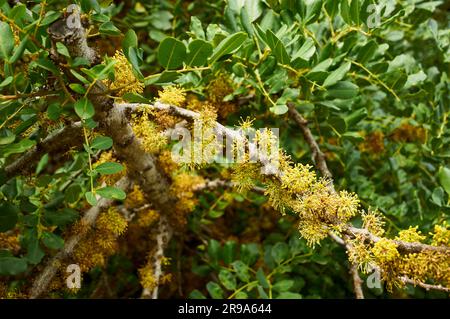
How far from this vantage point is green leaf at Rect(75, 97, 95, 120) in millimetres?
917

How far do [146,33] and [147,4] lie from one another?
181 millimetres

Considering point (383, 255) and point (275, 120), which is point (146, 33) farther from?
point (383, 255)

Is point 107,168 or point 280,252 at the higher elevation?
point 107,168

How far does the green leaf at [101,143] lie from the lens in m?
1.04

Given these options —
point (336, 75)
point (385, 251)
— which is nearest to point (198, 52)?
point (336, 75)

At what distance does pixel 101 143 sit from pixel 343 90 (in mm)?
596

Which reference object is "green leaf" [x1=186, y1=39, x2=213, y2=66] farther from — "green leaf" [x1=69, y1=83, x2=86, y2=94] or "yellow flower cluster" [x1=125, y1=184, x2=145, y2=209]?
"yellow flower cluster" [x1=125, y1=184, x2=145, y2=209]

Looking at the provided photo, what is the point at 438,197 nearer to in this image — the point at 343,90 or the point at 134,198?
the point at 343,90

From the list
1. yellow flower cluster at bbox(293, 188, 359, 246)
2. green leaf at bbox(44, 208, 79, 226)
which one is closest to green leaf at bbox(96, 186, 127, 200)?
green leaf at bbox(44, 208, 79, 226)

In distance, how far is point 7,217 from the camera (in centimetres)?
111

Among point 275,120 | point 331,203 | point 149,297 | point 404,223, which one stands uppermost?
point 331,203

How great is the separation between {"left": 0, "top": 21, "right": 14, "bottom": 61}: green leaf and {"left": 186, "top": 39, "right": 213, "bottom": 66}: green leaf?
322 mm
